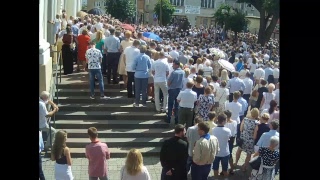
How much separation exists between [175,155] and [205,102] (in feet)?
11.1

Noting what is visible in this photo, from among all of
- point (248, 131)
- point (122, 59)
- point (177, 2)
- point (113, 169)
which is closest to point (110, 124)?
point (122, 59)

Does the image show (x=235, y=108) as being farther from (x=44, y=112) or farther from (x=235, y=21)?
(x=235, y=21)

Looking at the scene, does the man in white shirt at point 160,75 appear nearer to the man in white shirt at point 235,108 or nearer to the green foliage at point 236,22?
the man in white shirt at point 235,108

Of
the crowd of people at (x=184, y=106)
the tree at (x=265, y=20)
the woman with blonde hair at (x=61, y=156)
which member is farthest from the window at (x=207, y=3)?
the woman with blonde hair at (x=61, y=156)

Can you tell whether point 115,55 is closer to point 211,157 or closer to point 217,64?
point 217,64

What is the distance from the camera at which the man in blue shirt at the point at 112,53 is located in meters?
14.3

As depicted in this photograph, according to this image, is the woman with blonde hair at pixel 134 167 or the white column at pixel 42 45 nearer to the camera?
the woman with blonde hair at pixel 134 167

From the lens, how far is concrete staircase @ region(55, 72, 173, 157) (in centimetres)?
1246

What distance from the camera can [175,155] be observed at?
8.75 metres

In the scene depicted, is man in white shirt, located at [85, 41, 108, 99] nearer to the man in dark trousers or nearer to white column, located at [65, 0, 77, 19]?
the man in dark trousers

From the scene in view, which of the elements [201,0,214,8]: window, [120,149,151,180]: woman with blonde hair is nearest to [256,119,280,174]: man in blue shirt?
[120,149,151,180]: woman with blonde hair

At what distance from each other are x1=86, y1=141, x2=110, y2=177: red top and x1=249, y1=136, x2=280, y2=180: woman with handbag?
2636 millimetres

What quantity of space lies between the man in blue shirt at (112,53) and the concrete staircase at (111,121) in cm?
36
